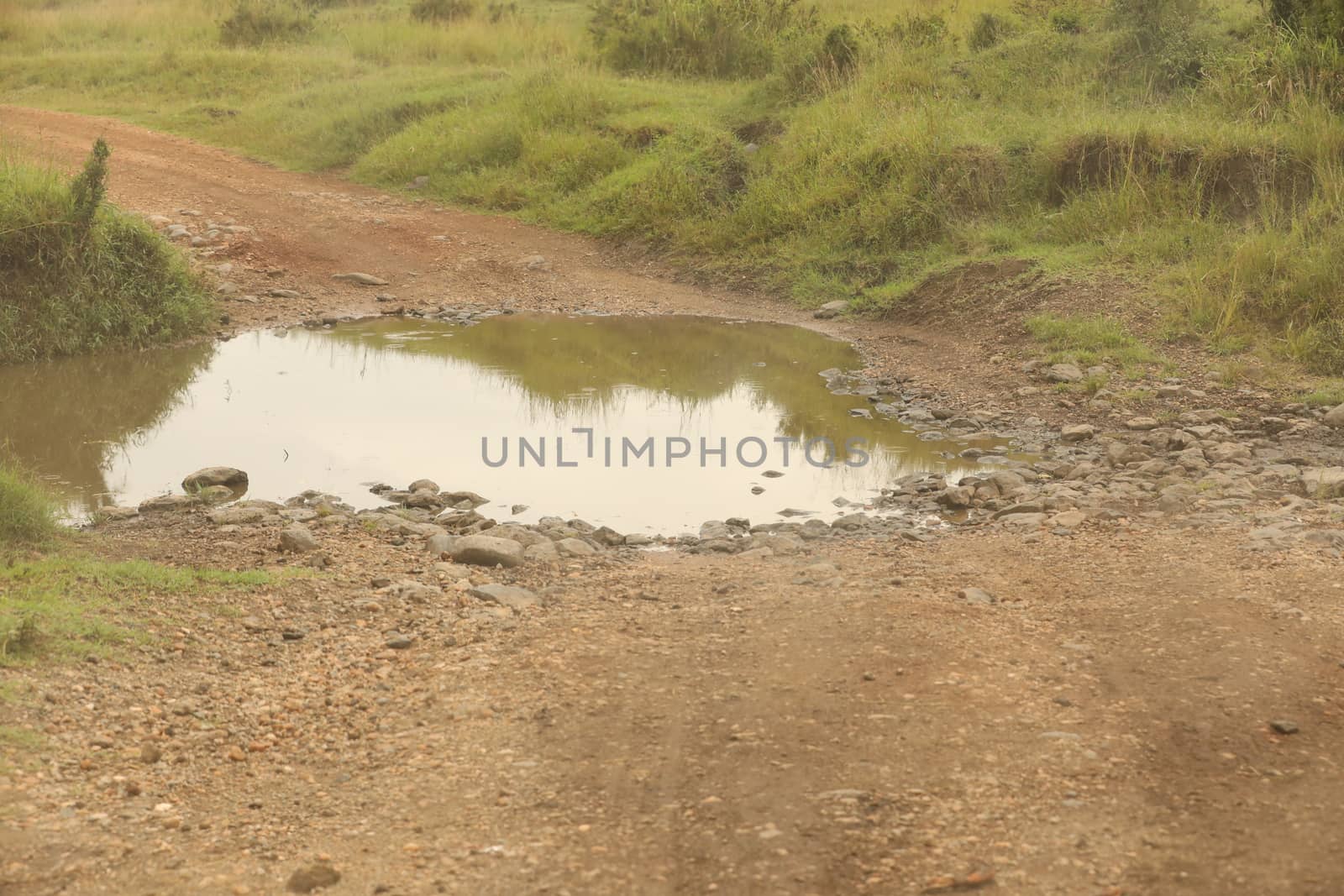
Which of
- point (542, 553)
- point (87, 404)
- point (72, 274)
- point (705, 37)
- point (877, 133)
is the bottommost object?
point (87, 404)

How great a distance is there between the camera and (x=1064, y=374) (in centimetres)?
816

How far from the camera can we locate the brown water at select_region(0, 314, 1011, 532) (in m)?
6.67

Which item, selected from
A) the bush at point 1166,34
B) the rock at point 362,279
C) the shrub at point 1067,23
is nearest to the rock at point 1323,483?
the rock at point 362,279

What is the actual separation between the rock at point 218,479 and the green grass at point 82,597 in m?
1.25

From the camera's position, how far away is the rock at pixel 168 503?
6141 mm

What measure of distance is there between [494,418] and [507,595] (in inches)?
124

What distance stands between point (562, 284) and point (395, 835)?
852 cm

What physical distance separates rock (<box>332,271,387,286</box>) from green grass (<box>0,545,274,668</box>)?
6.25 meters

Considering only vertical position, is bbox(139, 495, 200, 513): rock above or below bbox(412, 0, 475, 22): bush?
below

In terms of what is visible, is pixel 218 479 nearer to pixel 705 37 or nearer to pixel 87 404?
pixel 87 404

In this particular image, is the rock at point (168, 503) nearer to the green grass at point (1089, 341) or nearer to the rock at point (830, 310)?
the green grass at point (1089, 341)

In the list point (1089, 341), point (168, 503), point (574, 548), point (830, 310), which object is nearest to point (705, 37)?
point (830, 310)

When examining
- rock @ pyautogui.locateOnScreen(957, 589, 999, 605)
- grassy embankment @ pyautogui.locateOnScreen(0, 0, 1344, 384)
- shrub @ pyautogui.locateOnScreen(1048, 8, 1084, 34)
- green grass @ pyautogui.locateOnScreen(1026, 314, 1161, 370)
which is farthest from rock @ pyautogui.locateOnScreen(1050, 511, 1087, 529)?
shrub @ pyautogui.locateOnScreen(1048, 8, 1084, 34)

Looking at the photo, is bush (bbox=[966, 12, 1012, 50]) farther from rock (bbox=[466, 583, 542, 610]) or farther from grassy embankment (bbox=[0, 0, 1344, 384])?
rock (bbox=[466, 583, 542, 610])
